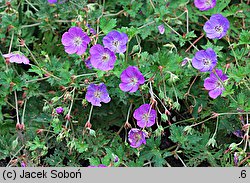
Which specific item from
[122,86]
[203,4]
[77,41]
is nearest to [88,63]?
[77,41]

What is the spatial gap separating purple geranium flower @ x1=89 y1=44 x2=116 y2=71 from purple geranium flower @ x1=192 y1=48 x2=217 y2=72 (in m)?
0.39

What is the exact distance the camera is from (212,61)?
2.69 meters

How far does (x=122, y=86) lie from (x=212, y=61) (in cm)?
43

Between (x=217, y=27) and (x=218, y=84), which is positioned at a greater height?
(x=217, y=27)

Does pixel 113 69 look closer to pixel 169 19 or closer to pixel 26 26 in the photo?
pixel 169 19

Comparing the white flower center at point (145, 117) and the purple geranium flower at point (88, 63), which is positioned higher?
the purple geranium flower at point (88, 63)

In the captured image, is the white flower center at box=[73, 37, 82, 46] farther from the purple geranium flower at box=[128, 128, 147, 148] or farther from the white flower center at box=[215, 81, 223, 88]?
the white flower center at box=[215, 81, 223, 88]

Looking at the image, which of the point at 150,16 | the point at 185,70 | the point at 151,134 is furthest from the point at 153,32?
the point at 151,134

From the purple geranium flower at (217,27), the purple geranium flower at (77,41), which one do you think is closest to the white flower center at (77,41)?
the purple geranium flower at (77,41)

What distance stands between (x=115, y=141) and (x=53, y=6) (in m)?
0.84

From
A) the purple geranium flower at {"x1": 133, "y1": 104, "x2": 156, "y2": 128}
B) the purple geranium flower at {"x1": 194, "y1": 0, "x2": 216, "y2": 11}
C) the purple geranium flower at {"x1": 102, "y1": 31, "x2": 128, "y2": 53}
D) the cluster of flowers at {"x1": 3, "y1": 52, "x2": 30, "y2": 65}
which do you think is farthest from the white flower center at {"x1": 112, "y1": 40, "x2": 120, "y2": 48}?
the purple geranium flower at {"x1": 194, "y1": 0, "x2": 216, "y2": 11}

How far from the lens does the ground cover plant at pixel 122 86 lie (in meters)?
2.71

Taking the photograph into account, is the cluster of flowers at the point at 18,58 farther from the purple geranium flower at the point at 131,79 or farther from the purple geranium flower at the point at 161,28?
the purple geranium flower at the point at 161,28

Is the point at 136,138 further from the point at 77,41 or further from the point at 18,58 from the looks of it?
the point at 18,58
